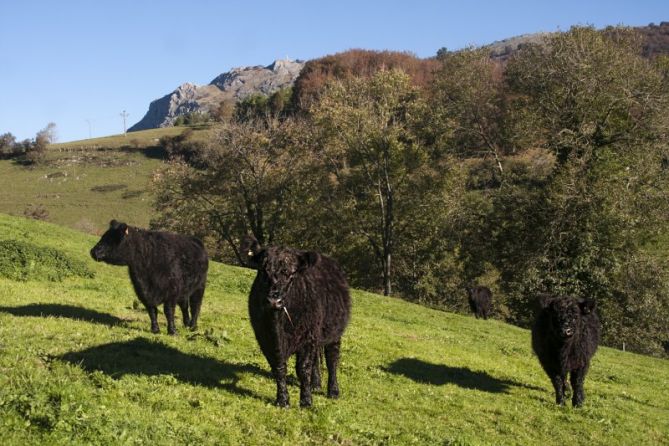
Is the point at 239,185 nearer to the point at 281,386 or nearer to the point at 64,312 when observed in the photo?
the point at 64,312

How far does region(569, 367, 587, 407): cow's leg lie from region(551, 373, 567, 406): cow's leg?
305 mm

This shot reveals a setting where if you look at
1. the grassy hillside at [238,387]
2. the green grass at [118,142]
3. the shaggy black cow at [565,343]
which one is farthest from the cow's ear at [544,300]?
the green grass at [118,142]

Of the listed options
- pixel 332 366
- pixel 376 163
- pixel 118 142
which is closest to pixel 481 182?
pixel 376 163

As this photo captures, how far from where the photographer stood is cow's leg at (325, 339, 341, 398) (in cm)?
1170

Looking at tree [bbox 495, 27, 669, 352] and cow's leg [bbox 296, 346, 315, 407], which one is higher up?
tree [bbox 495, 27, 669, 352]

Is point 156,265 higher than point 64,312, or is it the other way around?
point 156,265

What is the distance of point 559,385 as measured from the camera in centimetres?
1484

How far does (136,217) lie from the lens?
3474 inches

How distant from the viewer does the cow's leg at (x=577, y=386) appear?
584 inches

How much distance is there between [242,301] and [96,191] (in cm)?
8791

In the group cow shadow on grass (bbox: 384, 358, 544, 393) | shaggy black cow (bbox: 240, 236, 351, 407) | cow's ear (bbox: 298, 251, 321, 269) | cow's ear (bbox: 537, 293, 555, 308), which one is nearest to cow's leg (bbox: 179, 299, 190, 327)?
cow shadow on grass (bbox: 384, 358, 544, 393)

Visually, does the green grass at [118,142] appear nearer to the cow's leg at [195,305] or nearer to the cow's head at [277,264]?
the cow's leg at [195,305]

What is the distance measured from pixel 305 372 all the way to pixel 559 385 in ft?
25.5

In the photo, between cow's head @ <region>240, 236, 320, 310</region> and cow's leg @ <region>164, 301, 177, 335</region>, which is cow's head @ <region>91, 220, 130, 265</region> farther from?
cow's head @ <region>240, 236, 320, 310</region>
